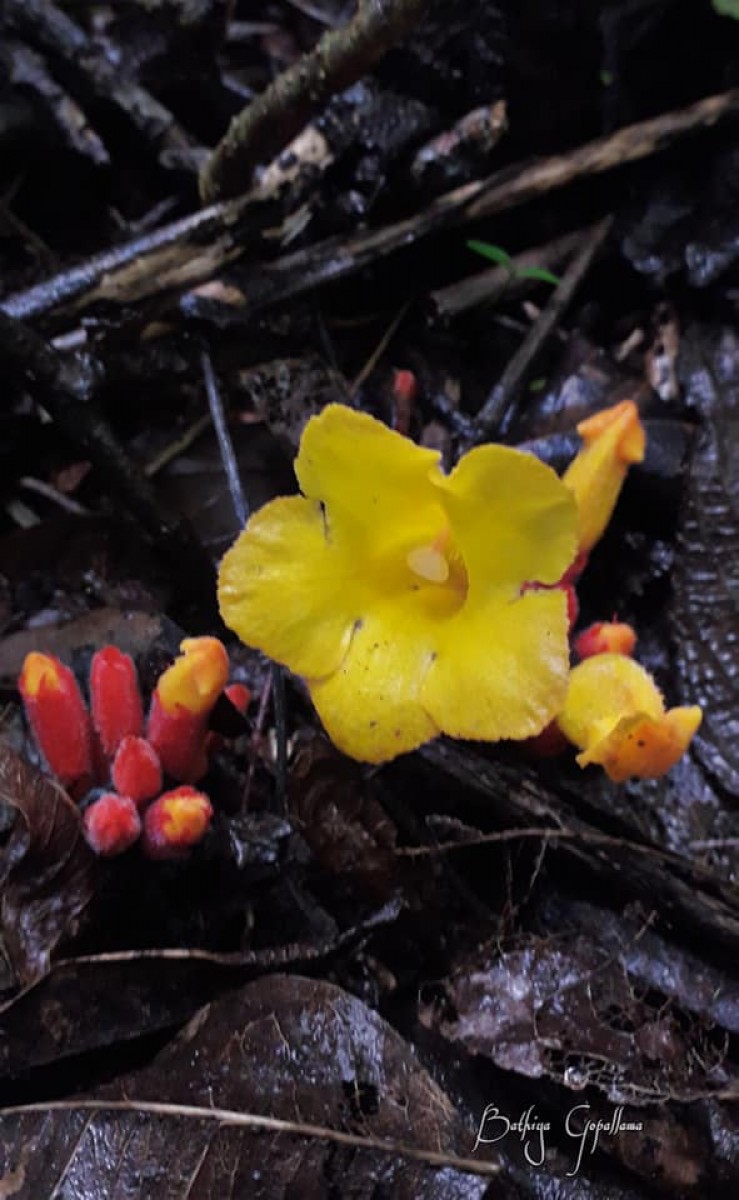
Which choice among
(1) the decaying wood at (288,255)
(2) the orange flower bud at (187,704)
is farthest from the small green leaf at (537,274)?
(2) the orange flower bud at (187,704)

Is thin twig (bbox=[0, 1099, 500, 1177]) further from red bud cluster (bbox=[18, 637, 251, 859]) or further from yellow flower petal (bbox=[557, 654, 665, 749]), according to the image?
yellow flower petal (bbox=[557, 654, 665, 749])

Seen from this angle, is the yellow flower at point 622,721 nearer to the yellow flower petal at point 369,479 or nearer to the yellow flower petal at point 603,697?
the yellow flower petal at point 603,697

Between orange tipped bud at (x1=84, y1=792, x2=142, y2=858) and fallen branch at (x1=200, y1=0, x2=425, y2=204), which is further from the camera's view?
fallen branch at (x1=200, y1=0, x2=425, y2=204)

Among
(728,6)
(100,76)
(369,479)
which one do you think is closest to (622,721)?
(369,479)

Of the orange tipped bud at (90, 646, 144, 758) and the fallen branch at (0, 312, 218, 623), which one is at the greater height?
the fallen branch at (0, 312, 218, 623)

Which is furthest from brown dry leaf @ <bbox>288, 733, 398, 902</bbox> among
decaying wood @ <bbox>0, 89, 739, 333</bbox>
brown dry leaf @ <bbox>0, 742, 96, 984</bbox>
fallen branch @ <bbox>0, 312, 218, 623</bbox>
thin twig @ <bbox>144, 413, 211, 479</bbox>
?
decaying wood @ <bbox>0, 89, 739, 333</bbox>

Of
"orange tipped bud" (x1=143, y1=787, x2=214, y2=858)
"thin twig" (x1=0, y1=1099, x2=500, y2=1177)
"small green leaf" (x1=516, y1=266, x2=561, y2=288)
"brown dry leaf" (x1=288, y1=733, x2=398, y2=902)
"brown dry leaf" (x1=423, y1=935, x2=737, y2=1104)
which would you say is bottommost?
"brown dry leaf" (x1=423, y1=935, x2=737, y2=1104)
